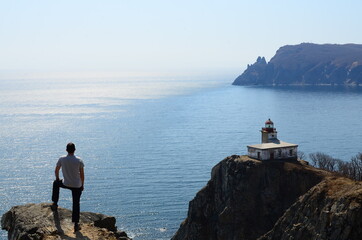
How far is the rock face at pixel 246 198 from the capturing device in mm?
61125

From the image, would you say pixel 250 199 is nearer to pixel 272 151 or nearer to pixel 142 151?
pixel 272 151

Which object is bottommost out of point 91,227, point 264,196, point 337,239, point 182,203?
point 182,203

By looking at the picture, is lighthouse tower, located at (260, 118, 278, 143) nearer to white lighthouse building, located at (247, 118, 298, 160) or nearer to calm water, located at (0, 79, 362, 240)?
white lighthouse building, located at (247, 118, 298, 160)

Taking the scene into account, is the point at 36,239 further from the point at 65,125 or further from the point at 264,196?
the point at 65,125

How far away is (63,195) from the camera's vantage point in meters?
85.6

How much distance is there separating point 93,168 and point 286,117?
103755 mm

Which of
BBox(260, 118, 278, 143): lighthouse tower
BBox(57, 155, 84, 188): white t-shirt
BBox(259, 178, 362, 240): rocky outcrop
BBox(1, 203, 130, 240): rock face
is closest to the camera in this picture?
BBox(1, 203, 130, 240): rock face

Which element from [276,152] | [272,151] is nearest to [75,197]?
[272,151]

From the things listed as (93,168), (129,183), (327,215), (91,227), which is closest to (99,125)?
(93,168)

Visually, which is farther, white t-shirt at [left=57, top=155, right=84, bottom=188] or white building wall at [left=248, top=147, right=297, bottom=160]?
white building wall at [left=248, top=147, right=297, bottom=160]

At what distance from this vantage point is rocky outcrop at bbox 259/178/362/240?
33812mm

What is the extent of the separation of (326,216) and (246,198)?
2683 cm

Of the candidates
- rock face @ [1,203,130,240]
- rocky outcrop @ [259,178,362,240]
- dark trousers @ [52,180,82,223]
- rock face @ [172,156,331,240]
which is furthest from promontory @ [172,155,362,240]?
dark trousers @ [52,180,82,223]

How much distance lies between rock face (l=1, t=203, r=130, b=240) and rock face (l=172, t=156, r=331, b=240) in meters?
46.1
